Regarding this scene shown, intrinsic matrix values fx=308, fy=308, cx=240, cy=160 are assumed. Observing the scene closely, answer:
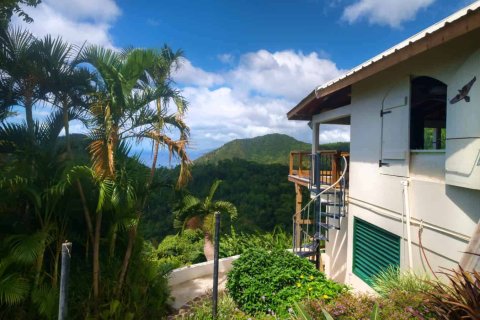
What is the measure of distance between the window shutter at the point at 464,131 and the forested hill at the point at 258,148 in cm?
2797

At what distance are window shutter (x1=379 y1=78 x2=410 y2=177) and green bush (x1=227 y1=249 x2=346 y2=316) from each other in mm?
2425

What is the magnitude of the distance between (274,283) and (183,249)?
7833 mm

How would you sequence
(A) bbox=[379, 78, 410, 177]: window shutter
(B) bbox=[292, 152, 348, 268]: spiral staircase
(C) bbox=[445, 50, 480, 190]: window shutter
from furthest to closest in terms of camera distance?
1. (B) bbox=[292, 152, 348, 268]: spiral staircase
2. (A) bbox=[379, 78, 410, 177]: window shutter
3. (C) bbox=[445, 50, 480, 190]: window shutter

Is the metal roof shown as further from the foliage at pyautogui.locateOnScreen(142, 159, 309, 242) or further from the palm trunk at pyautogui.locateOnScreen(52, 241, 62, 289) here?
the foliage at pyautogui.locateOnScreen(142, 159, 309, 242)

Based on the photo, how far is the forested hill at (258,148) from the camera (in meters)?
34.6

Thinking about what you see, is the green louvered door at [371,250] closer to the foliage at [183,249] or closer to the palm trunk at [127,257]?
the palm trunk at [127,257]

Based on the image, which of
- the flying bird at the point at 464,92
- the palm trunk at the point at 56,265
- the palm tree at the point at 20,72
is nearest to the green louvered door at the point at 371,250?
the flying bird at the point at 464,92

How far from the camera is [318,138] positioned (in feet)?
33.5

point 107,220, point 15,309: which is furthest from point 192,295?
point 15,309

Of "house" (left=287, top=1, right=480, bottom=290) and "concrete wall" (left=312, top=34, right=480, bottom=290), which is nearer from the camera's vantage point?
"house" (left=287, top=1, right=480, bottom=290)

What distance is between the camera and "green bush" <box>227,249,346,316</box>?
5.59 metres

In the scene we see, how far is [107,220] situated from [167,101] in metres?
3.18

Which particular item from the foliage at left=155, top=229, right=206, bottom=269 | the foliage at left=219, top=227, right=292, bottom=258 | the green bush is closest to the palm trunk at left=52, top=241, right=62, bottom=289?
the green bush

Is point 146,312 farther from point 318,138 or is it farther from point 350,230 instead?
point 318,138
